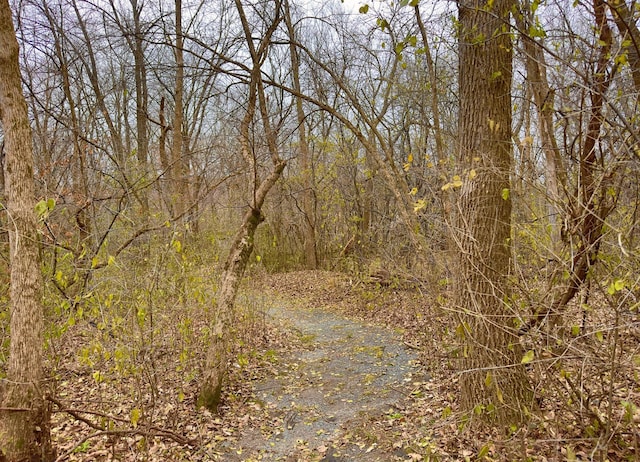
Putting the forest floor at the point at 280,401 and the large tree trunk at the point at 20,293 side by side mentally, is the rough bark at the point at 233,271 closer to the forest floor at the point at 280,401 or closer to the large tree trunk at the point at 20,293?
the forest floor at the point at 280,401

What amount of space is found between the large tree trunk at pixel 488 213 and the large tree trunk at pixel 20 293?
3.55 meters

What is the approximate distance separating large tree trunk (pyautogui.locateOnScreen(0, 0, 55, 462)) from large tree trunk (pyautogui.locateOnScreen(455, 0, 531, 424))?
355 cm

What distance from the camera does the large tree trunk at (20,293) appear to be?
3.28 m

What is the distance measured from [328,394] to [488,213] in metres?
3.28

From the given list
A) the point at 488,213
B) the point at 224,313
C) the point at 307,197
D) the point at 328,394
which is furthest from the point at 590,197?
the point at 307,197

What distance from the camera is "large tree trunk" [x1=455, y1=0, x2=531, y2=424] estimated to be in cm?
353

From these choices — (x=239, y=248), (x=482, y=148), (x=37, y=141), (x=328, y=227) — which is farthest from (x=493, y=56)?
(x=328, y=227)

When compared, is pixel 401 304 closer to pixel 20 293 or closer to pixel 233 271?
pixel 233 271

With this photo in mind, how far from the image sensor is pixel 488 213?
361 cm

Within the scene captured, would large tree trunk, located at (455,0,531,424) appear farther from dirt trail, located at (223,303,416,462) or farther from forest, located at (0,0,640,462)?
dirt trail, located at (223,303,416,462)

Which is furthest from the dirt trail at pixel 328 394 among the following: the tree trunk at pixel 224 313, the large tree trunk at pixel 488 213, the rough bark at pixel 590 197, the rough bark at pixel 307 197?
the rough bark at pixel 307 197

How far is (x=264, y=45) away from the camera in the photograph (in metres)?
6.32

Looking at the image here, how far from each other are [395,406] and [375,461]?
1039 millimetres

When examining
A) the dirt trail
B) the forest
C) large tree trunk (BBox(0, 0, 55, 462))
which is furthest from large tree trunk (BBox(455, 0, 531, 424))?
large tree trunk (BBox(0, 0, 55, 462))
